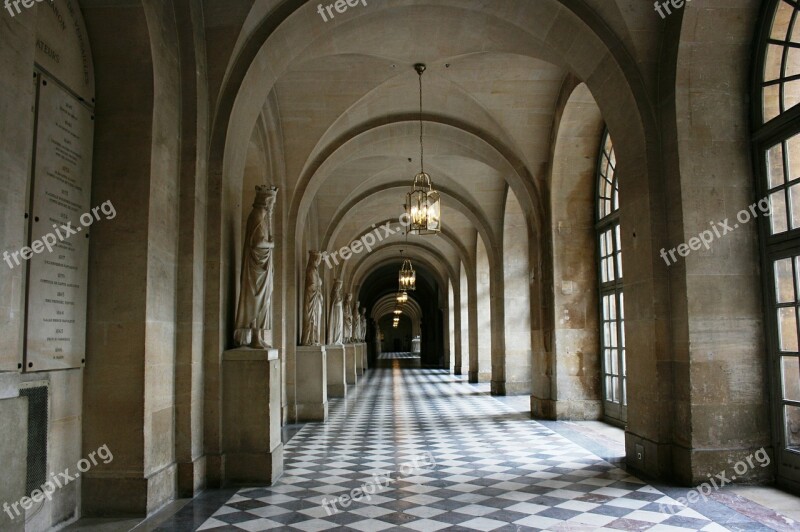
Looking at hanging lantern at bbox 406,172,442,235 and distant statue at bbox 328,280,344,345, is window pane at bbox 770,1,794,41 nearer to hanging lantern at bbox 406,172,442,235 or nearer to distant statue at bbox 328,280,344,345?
hanging lantern at bbox 406,172,442,235

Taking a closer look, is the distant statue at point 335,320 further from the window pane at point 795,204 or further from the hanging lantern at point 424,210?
the window pane at point 795,204

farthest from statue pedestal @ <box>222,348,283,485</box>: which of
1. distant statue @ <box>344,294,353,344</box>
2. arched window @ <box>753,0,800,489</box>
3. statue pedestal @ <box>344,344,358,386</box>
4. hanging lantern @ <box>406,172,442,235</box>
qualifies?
distant statue @ <box>344,294,353,344</box>

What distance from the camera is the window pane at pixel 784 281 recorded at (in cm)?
585

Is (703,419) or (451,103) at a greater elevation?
(451,103)

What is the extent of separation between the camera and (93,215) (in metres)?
5.30

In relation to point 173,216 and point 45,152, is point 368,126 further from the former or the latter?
point 45,152

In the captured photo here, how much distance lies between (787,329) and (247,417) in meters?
5.52

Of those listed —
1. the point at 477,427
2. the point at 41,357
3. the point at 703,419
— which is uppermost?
the point at 41,357

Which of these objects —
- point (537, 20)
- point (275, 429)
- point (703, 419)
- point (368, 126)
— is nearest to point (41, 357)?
point (275, 429)

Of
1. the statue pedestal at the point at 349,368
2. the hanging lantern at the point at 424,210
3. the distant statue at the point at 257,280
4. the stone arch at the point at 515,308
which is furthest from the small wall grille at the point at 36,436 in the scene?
the statue pedestal at the point at 349,368

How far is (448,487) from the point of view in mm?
6215

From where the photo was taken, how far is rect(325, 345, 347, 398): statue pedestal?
1552 centimetres

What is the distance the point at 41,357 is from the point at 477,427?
731 cm

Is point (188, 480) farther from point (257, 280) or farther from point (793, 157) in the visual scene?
point (793, 157)
